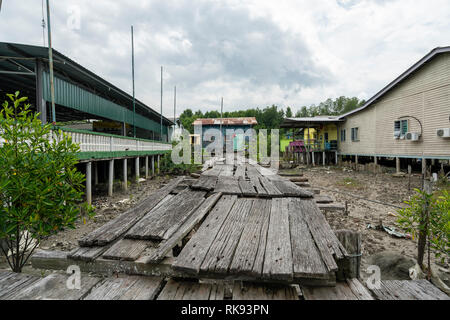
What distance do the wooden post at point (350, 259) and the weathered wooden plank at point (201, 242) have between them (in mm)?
1064

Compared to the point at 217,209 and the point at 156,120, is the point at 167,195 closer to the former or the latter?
the point at 217,209

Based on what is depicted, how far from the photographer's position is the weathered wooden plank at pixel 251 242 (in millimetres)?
1548

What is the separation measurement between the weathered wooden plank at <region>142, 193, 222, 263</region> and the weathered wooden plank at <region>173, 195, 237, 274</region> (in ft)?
0.29

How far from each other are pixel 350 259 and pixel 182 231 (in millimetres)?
1462

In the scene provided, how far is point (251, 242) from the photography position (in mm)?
1978

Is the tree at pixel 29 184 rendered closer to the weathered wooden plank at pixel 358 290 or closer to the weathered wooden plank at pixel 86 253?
the weathered wooden plank at pixel 86 253

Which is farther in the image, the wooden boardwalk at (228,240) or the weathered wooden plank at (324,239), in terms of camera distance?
the weathered wooden plank at (324,239)

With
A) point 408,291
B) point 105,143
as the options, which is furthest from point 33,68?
point 408,291

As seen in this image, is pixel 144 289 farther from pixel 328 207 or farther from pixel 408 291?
pixel 328 207

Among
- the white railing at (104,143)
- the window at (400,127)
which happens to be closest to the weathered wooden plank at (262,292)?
A: the white railing at (104,143)

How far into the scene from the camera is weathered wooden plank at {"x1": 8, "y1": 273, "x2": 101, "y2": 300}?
4.67 feet

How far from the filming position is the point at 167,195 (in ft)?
12.1
